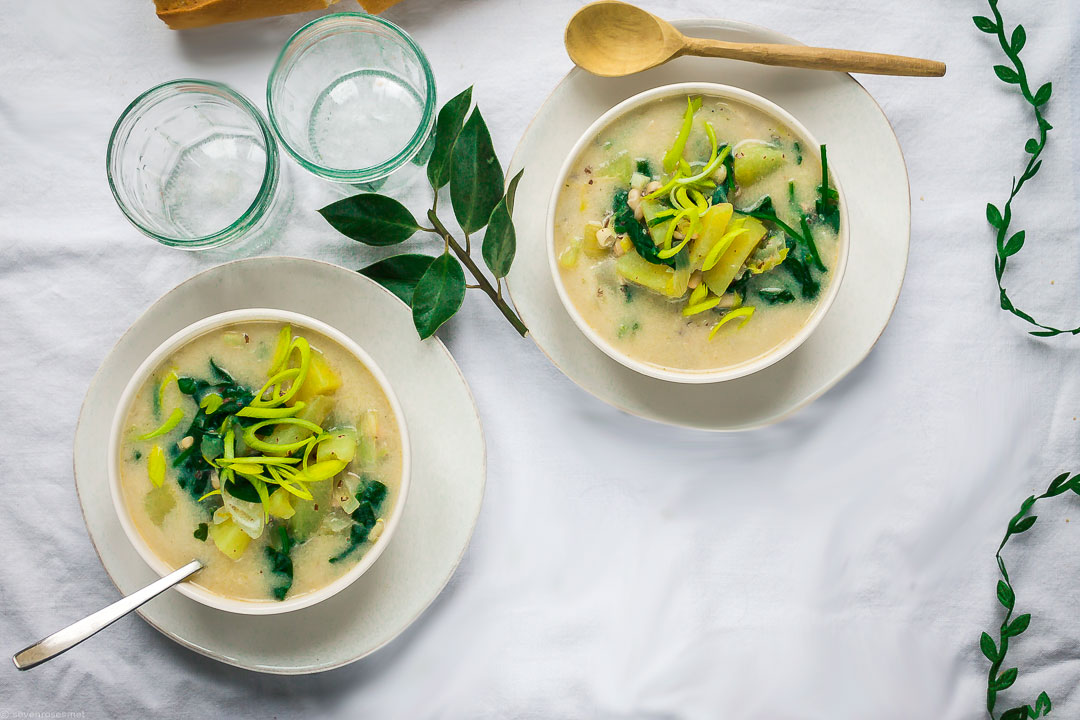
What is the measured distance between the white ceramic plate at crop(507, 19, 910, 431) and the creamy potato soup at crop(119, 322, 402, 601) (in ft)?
1.44

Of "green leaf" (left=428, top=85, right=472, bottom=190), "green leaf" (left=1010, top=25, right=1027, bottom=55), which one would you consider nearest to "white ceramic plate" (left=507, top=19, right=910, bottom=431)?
"green leaf" (left=428, top=85, right=472, bottom=190)

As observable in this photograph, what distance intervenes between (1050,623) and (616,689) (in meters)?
1.10

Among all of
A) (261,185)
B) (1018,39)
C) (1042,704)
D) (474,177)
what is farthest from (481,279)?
(1042,704)

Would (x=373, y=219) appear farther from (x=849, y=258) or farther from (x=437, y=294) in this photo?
(x=849, y=258)

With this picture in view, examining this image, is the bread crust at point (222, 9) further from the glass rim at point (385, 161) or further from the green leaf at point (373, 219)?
the green leaf at point (373, 219)

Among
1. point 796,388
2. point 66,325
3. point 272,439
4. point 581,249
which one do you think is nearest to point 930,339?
point 796,388

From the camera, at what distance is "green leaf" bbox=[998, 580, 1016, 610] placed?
191 centimetres

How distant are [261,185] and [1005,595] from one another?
80.9 inches

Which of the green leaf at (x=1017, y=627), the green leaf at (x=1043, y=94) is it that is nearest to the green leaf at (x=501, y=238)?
the green leaf at (x=1043, y=94)

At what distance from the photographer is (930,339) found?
1.96 meters

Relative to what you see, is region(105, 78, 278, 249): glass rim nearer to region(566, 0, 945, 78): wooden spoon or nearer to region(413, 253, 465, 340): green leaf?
region(413, 253, 465, 340): green leaf

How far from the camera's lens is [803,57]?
1.67m

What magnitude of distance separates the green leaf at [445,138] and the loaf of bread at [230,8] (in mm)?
379

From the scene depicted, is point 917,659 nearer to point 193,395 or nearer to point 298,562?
point 298,562
